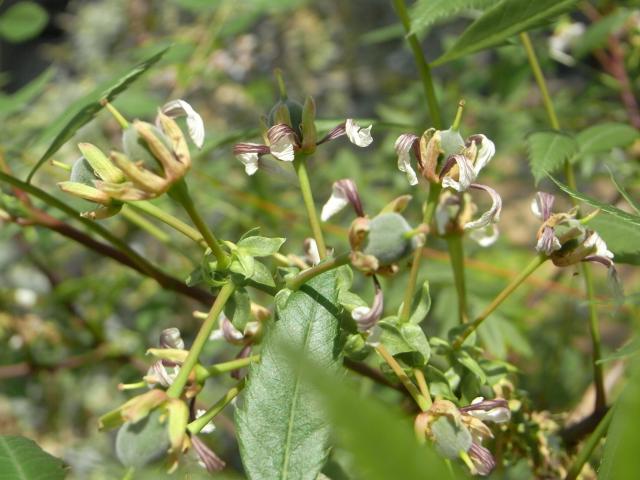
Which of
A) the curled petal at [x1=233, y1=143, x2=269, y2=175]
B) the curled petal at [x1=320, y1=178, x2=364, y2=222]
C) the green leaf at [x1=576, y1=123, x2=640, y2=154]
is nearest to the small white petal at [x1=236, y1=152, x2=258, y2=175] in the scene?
the curled petal at [x1=233, y1=143, x2=269, y2=175]

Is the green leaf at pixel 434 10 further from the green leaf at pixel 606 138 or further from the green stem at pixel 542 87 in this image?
the green leaf at pixel 606 138

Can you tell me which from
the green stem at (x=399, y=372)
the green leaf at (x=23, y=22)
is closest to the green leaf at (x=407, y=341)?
the green stem at (x=399, y=372)

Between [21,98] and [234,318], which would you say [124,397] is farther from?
[234,318]

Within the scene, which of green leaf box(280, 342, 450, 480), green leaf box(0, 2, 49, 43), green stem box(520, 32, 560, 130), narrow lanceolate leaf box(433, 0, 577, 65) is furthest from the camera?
green leaf box(0, 2, 49, 43)

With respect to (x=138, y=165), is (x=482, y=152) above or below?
below

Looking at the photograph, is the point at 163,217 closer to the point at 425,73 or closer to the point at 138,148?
the point at 138,148

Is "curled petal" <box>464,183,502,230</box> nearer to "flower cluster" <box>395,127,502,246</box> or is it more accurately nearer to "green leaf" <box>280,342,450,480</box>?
"flower cluster" <box>395,127,502,246</box>

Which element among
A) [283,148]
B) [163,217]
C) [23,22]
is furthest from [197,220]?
[23,22]
